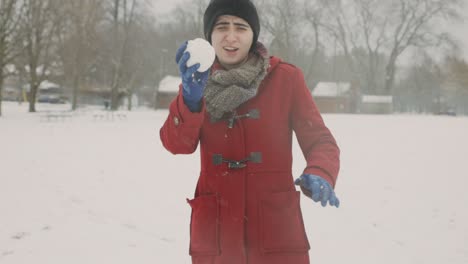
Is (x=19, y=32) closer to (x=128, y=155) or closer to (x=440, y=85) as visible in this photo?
(x=128, y=155)

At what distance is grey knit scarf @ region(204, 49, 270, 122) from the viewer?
157 cm

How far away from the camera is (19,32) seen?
22.8 meters

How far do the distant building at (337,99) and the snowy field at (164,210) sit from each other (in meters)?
42.6

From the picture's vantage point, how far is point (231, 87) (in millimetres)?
1563

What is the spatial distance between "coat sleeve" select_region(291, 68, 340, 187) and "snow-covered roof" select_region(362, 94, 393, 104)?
4587 cm

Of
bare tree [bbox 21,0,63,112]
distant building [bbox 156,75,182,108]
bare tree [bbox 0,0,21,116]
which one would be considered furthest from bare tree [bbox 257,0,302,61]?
bare tree [bbox 0,0,21,116]

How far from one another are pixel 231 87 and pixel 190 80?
0.61ft

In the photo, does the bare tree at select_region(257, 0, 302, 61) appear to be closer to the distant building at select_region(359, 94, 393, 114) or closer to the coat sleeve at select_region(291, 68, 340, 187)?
the distant building at select_region(359, 94, 393, 114)

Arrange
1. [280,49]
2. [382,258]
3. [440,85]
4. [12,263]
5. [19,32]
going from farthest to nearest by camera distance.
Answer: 1. [440,85]
2. [280,49]
3. [19,32]
4. [382,258]
5. [12,263]

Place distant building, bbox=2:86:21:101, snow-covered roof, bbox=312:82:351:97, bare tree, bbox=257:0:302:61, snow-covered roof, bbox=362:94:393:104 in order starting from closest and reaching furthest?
bare tree, bbox=257:0:302:61
snow-covered roof, bbox=362:94:393:104
snow-covered roof, bbox=312:82:351:97
distant building, bbox=2:86:21:101

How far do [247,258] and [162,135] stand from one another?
69 centimetres

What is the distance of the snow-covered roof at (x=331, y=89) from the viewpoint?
168 ft

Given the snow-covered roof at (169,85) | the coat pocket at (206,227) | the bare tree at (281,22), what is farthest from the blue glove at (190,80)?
the snow-covered roof at (169,85)

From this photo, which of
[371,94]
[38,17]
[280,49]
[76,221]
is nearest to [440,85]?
[371,94]
